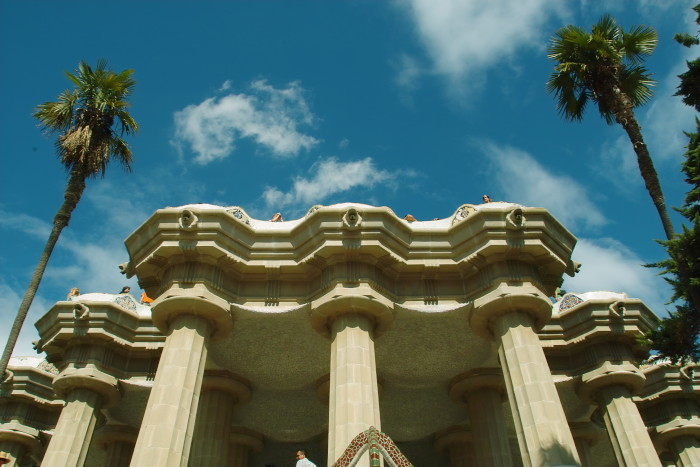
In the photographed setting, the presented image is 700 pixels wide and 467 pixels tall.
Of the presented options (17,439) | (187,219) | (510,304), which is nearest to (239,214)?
(187,219)

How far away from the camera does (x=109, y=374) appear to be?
25109mm

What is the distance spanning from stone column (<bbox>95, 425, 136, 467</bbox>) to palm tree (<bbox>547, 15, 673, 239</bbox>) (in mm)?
23643

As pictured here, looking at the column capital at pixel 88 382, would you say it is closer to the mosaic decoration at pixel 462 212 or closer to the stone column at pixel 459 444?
the stone column at pixel 459 444

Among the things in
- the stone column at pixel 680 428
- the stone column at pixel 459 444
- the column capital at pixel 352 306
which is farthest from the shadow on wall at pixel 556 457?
the stone column at pixel 680 428

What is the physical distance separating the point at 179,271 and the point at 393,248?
7.64m

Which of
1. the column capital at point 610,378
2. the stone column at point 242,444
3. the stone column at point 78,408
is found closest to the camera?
the stone column at point 78,408

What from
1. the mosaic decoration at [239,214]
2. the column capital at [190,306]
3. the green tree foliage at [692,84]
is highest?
the mosaic decoration at [239,214]

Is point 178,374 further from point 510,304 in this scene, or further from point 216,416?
point 510,304

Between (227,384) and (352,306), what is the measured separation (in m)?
7.98

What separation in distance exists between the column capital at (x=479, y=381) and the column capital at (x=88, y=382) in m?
14.3

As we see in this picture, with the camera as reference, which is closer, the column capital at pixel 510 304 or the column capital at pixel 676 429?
the column capital at pixel 510 304

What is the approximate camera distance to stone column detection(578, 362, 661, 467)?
22719 mm

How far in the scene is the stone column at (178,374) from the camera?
56.0 feet

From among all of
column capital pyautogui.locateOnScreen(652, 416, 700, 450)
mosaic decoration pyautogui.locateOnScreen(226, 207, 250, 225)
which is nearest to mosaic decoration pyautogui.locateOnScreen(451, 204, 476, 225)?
mosaic decoration pyautogui.locateOnScreen(226, 207, 250, 225)
